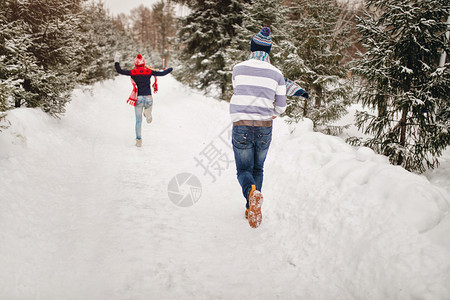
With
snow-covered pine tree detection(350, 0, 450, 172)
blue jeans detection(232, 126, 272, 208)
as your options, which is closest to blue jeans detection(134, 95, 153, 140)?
blue jeans detection(232, 126, 272, 208)

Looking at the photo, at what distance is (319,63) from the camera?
6434 mm

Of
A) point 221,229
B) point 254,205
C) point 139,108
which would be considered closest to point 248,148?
point 254,205

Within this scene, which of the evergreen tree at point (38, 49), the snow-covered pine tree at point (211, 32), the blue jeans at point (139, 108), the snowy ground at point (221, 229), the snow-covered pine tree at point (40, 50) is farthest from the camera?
the snow-covered pine tree at point (211, 32)

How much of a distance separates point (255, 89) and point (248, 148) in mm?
747

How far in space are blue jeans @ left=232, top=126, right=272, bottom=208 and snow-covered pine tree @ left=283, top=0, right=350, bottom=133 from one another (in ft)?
10.7

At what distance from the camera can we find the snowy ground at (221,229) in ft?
6.82

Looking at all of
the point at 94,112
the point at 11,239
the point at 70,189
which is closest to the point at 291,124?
the point at 70,189

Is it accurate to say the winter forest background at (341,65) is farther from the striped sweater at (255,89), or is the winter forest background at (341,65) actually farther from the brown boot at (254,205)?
the brown boot at (254,205)

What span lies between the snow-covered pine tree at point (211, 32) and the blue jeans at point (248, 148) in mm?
8914

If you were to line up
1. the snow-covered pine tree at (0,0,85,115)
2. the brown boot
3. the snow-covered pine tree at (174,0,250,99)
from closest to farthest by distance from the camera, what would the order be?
the brown boot, the snow-covered pine tree at (0,0,85,115), the snow-covered pine tree at (174,0,250,99)

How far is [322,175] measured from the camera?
3463mm

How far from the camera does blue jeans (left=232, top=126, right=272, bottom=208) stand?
117 inches

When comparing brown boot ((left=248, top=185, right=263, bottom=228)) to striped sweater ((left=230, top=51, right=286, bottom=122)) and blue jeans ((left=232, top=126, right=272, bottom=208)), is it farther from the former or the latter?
striped sweater ((left=230, top=51, right=286, bottom=122))

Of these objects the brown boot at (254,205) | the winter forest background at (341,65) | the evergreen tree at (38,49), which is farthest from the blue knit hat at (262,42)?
the evergreen tree at (38,49)
